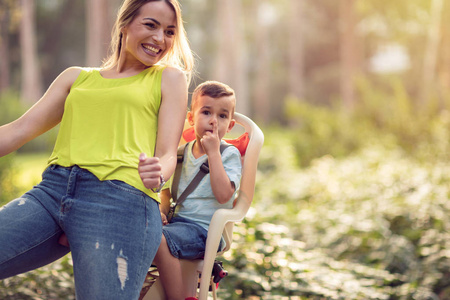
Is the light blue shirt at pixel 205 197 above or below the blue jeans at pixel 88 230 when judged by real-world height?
above

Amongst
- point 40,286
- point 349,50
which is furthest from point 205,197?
point 349,50

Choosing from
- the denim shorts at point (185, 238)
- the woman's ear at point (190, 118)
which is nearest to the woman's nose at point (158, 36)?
the woman's ear at point (190, 118)

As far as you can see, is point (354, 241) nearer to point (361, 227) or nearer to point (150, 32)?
point (361, 227)

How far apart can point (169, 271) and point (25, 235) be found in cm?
Result: 57

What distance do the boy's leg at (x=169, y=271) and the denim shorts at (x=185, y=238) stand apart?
0.02 meters

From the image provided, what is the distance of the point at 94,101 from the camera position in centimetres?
210

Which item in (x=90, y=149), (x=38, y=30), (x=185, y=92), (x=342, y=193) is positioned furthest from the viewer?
(x=38, y=30)

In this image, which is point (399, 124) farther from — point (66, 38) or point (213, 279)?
point (66, 38)

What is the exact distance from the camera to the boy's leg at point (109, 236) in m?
1.81

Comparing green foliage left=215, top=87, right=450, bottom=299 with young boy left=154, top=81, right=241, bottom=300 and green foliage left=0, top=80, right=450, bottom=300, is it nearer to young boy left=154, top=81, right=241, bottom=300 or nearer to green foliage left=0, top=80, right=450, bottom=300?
green foliage left=0, top=80, right=450, bottom=300

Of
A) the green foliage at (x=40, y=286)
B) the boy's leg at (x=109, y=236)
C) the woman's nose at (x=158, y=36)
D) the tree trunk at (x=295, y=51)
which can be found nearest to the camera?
the boy's leg at (x=109, y=236)

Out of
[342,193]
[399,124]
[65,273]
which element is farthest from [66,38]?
[65,273]

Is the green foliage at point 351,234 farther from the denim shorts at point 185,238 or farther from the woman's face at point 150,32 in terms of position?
the woman's face at point 150,32

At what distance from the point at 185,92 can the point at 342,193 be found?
5.56 metres
